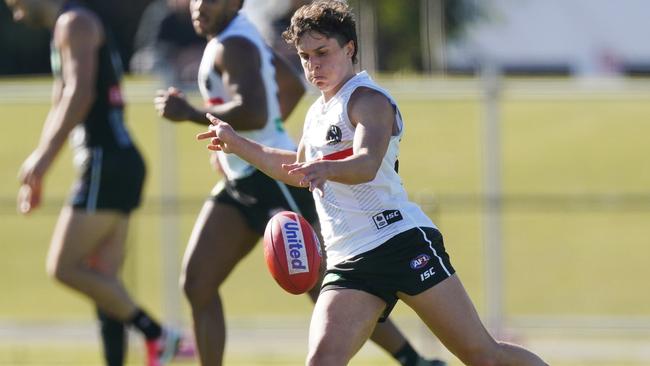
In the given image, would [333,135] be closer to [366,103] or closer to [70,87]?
[366,103]

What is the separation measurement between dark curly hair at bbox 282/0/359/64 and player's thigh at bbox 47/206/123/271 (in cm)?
283

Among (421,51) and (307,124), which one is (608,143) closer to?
(421,51)

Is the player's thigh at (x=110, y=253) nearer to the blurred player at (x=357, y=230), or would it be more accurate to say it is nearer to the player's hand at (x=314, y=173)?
the blurred player at (x=357, y=230)

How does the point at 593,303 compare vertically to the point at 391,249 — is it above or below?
below

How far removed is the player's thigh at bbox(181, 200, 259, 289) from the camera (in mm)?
6973

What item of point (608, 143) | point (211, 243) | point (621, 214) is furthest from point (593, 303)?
point (211, 243)

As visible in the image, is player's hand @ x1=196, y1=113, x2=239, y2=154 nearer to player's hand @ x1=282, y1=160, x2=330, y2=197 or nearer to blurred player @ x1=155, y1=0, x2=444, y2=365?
player's hand @ x1=282, y1=160, x2=330, y2=197

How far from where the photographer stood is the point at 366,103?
5.50 meters

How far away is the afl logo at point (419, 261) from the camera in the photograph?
567 cm

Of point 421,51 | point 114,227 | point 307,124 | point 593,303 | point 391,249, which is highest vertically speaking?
point 307,124

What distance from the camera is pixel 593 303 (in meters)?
13.5

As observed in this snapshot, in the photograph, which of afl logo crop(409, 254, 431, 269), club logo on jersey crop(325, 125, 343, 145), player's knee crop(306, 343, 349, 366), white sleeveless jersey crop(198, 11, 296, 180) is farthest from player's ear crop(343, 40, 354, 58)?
white sleeveless jersey crop(198, 11, 296, 180)

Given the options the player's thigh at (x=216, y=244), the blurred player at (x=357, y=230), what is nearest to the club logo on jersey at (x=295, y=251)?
the blurred player at (x=357, y=230)

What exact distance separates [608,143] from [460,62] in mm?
3147
